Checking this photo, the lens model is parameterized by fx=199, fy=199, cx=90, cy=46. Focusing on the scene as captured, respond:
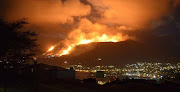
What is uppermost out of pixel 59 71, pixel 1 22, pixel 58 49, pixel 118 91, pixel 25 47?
pixel 58 49

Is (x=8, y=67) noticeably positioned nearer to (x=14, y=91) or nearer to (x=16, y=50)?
(x=16, y=50)

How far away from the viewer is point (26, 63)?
43.9ft

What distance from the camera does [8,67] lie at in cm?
1238

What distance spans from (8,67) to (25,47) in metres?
1.66

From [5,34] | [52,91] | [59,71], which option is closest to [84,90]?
[52,91]

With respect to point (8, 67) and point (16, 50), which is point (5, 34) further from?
point (8, 67)

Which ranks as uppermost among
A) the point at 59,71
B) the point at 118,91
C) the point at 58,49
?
the point at 58,49

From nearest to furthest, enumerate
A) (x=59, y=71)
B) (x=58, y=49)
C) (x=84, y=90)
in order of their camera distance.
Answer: (x=84, y=90), (x=59, y=71), (x=58, y=49)

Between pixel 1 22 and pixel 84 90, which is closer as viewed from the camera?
A: pixel 1 22

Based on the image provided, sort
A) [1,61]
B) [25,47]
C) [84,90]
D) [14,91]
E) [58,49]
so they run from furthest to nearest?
[58,49], [84,90], [14,91], [25,47], [1,61]

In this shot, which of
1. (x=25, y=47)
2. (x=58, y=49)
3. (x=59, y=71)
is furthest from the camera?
(x=58, y=49)

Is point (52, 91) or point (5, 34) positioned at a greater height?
point (5, 34)

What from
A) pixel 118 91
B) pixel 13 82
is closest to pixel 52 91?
pixel 13 82

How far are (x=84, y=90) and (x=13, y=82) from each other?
5.90 metres
